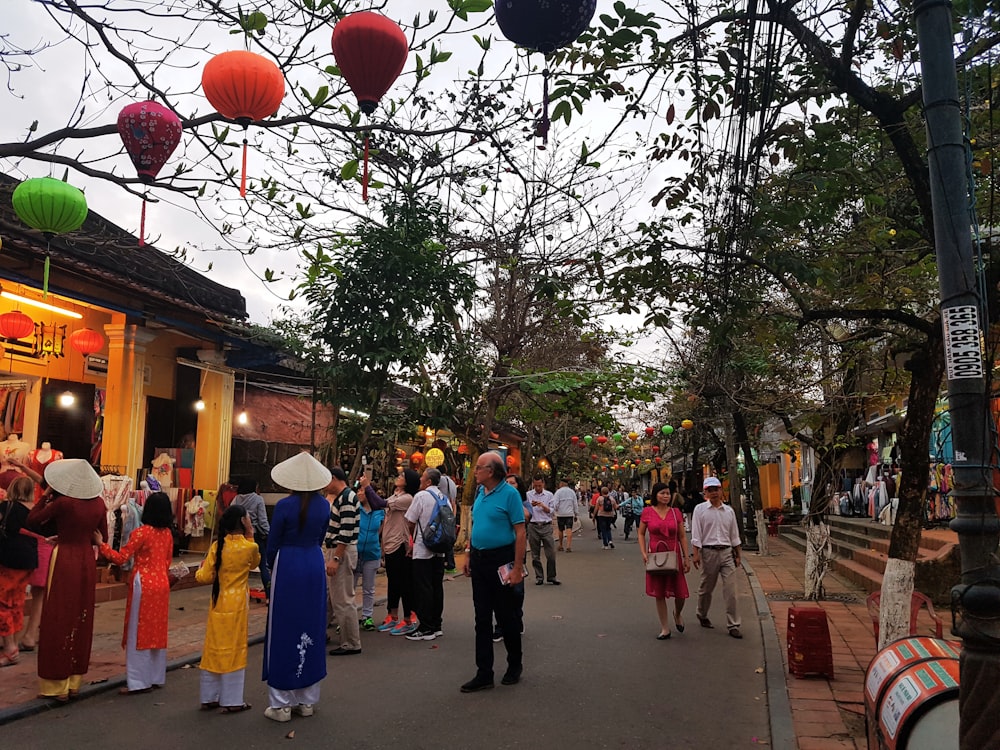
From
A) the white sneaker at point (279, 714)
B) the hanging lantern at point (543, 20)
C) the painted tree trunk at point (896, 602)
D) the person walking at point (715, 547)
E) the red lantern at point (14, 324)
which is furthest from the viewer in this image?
the red lantern at point (14, 324)

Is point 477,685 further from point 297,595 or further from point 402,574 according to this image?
point 402,574

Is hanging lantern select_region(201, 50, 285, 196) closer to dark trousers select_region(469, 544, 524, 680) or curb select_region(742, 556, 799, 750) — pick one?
dark trousers select_region(469, 544, 524, 680)

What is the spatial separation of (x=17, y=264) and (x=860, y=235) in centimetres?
988

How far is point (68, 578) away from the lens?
240 inches

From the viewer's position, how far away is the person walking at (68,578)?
5875 mm

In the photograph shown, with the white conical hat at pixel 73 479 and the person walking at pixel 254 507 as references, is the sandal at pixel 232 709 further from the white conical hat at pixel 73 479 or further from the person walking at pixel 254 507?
the person walking at pixel 254 507

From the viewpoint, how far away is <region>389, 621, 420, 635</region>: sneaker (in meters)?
8.73

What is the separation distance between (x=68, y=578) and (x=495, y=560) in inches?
134

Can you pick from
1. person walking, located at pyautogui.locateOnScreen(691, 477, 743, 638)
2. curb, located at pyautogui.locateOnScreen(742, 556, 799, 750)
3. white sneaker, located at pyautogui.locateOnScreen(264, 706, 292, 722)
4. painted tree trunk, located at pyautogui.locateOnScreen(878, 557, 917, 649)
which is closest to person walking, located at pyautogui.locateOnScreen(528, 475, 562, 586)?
curb, located at pyautogui.locateOnScreen(742, 556, 799, 750)

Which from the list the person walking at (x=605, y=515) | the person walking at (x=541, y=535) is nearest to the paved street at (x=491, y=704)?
the person walking at (x=541, y=535)

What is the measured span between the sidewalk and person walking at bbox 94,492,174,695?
16.2 ft

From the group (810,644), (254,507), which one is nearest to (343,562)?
(254,507)

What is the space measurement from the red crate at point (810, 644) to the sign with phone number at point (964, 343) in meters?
4.13

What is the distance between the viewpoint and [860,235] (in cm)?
831
